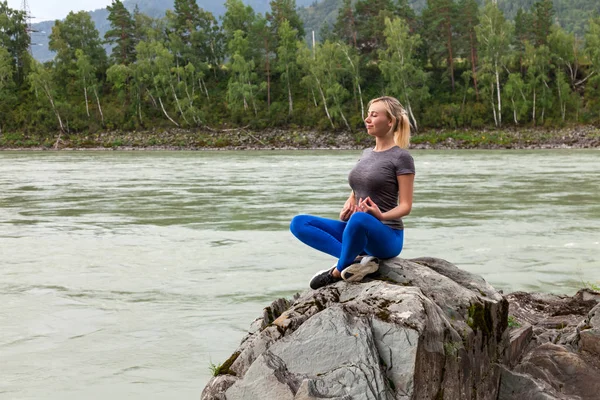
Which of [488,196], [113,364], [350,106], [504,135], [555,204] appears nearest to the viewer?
[113,364]

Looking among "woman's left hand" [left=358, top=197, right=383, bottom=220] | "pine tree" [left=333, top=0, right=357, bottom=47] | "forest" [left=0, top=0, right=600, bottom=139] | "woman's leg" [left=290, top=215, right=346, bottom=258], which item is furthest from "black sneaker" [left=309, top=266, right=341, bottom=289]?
"pine tree" [left=333, top=0, right=357, bottom=47]

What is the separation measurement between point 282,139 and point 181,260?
55.1 metres

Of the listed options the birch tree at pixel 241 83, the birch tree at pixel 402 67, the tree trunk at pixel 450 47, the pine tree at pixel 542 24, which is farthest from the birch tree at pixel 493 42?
the birch tree at pixel 241 83

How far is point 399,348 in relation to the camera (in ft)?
12.7

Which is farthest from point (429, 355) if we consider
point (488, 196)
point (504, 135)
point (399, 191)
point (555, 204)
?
point (504, 135)

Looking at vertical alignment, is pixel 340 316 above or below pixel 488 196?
above

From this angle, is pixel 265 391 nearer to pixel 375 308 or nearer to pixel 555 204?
pixel 375 308

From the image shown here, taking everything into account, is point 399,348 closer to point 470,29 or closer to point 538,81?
point 538,81

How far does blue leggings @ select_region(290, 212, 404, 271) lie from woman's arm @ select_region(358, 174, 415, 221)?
5cm

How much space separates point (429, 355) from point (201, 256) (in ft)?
26.5

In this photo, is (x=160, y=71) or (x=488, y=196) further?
(x=160, y=71)

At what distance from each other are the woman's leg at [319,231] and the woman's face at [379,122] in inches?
27.2

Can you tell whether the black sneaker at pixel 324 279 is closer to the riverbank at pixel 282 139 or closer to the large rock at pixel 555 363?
the large rock at pixel 555 363

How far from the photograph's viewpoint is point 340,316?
407cm
